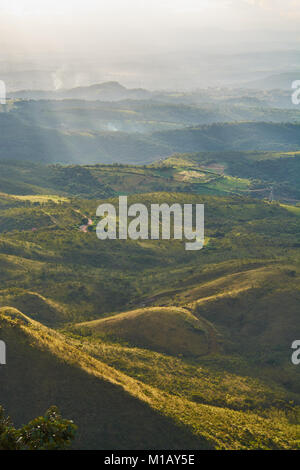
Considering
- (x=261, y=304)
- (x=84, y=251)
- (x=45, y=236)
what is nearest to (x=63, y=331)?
(x=261, y=304)

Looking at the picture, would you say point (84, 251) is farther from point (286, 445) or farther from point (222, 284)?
point (286, 445)

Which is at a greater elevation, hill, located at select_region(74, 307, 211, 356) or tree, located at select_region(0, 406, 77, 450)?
hill, located at select_region(74, 307, 211, 356)

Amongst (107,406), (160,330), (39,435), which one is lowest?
(107,406)

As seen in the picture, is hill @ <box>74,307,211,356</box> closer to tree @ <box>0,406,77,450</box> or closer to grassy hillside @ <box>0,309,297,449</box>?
grassy hillside @ <box>0,309,297,449</box>

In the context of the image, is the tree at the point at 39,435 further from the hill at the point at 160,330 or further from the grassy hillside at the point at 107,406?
the hill at the point at 160,330

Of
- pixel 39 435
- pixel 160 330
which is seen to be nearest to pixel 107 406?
pixel 39 435

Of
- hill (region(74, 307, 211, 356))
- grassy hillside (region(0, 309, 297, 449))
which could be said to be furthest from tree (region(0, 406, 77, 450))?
hill (region(74, 307, 211, 356))

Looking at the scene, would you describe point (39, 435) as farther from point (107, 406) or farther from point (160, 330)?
point (160, 330)
